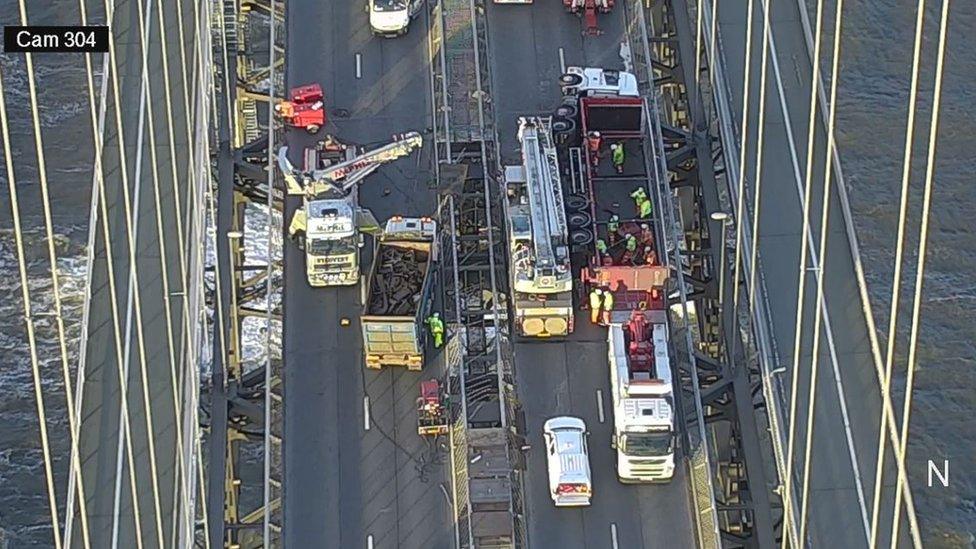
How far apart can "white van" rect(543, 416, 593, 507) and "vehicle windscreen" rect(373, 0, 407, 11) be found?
1834cm

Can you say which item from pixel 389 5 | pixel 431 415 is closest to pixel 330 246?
pixel 431 415

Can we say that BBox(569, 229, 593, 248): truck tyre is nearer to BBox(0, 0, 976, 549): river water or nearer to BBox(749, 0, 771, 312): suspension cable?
BBox(749, 0, 771, 312): suspension cable

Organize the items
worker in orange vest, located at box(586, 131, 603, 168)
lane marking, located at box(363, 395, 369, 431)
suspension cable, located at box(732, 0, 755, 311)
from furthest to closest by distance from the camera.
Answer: worker in orange vest, located at box(586, 131, 603, 168), suspension cable, located at box(732, 0, 755, 311), lane marking, located at box(363, 395, 369, 431)

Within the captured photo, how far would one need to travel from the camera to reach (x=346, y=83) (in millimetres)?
61156

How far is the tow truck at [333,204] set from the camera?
54000 millimetres

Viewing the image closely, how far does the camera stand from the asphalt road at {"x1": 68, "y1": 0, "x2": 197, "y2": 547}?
45125mm

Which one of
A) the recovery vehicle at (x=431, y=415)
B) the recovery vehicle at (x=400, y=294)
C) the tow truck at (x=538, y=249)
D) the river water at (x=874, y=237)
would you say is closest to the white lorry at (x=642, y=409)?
the tow truck at (x=538, y=249)

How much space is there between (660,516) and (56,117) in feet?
143

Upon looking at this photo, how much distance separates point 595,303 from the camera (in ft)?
170

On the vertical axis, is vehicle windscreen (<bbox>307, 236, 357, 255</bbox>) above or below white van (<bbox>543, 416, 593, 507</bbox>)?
above

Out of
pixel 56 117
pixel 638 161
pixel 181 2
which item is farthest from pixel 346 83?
pixel 56 117

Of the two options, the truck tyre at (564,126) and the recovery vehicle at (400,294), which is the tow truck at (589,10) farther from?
the recovery vehicle at (400,294)

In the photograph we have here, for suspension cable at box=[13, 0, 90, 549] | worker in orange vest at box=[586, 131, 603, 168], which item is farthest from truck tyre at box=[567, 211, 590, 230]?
suspension cable at box=[13, 0, 90, 549]

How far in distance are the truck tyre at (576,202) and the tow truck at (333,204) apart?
549cm
